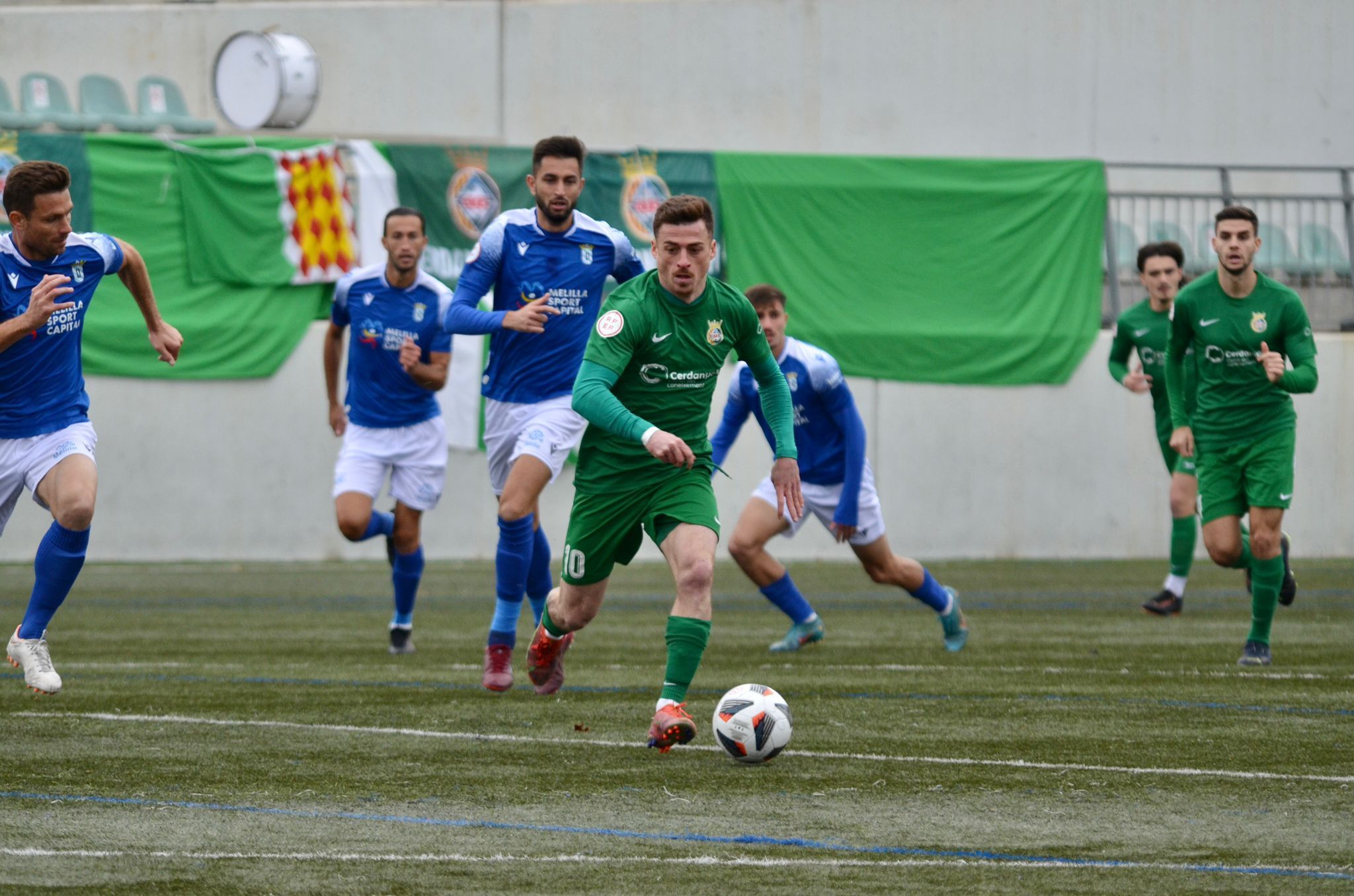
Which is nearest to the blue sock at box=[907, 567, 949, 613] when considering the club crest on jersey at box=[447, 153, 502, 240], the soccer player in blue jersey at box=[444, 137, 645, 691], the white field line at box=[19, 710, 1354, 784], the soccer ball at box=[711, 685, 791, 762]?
the soccer player in blue jersey at box=[444, 137, 645, 691]

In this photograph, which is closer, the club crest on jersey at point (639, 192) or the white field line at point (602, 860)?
the white field line at point (602, 860)

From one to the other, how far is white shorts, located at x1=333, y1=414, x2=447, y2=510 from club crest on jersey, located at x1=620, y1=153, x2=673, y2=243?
752 centimetres

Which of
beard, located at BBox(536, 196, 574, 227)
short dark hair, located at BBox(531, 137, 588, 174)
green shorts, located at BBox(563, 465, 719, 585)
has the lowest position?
green shorts, located at BBox(563, 465, 719, 585)

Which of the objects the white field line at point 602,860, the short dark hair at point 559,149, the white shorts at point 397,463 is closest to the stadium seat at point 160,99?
the white shorts at point 397,463

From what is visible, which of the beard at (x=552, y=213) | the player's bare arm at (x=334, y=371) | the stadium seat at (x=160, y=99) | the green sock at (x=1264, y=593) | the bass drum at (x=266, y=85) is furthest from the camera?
the stadium seat at (x=160, y=99)

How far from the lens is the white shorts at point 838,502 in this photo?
968 centimetres

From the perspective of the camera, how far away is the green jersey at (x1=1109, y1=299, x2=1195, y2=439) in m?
12.3

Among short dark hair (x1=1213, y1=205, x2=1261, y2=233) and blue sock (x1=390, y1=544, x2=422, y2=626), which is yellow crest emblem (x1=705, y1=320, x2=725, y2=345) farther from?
blue sock (x1=390, y1=544, x2=422, y2=626)

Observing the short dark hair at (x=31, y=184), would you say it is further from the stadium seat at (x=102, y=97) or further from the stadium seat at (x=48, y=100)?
the stadium seat at (x=102, y=97)

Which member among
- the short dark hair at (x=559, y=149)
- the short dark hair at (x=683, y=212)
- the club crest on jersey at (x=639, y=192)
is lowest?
the short dark hair at (x=683, y=212)

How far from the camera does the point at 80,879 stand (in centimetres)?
415

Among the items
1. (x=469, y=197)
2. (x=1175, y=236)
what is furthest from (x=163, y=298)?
(x=1175, y=236)

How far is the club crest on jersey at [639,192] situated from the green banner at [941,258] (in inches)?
26.6

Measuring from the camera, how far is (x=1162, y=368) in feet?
40.5
